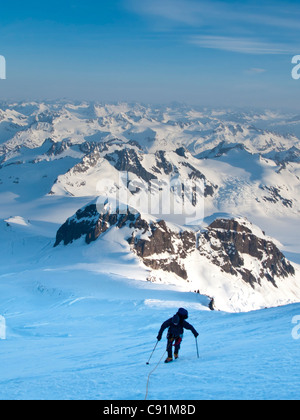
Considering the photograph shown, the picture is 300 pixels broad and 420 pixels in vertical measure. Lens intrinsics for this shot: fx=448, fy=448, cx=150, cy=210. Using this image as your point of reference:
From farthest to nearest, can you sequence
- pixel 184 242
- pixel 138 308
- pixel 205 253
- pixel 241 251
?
1. pixel 241 251
2. pixel 205 253
3. pixel 184 242
4. pixel 138 308

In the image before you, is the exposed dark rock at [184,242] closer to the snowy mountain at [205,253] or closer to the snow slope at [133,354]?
the snowy mountain at [205,253]

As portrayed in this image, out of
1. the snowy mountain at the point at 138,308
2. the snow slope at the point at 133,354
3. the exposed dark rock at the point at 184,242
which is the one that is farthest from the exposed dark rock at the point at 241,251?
the snow slope at the point at 133,354

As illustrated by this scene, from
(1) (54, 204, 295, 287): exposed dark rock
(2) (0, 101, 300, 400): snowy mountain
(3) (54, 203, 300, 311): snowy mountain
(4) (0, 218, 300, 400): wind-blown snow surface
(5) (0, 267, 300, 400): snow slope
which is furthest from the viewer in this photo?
(1) (54, 204, 295, 287): exposed dark rock

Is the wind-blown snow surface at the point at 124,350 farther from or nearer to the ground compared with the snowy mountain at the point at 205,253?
farther from the ground

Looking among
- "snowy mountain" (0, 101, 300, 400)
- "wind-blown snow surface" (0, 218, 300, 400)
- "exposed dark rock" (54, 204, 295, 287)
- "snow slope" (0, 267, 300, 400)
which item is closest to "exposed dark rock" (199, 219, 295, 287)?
"exposed dark rock" (54, 204, 295, 287)

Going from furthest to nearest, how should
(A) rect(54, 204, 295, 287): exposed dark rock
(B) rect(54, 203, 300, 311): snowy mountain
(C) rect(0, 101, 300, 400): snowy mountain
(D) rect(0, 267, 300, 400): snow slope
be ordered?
(A) rect(54, 204, 295, 287): exposed dark rock
(B) rect(54, 203, 300, 311): snowy mountain
(C) rect(0, 101, 300, 400): snowy mountain
(D) rect(0, 267, 300, 400): snow slope

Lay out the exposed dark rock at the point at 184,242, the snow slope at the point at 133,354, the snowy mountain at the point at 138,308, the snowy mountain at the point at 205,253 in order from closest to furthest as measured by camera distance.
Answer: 1. the snow slope at the point at 133,354
2. the snowy mountain at the point at 138,308
3. the snowy mountain at the point at 205,253
4. the exposed dark rock at the point at 184,242

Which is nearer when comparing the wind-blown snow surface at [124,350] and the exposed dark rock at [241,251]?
the wind-blown snow surface at [124,350]

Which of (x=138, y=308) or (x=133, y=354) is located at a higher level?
(x=133, y=354)

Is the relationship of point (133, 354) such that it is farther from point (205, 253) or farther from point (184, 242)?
point (205, 253)

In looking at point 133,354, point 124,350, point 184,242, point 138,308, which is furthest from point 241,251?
point 133,354

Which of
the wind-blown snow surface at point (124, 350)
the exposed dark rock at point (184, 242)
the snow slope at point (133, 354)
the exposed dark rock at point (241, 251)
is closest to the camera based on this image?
the snow slope at point (133, 354)

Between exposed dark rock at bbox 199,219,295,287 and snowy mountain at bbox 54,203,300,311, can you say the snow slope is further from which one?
exposed dark rock at bbox 199,219,295,287
